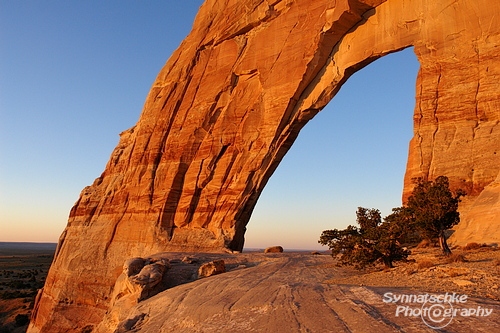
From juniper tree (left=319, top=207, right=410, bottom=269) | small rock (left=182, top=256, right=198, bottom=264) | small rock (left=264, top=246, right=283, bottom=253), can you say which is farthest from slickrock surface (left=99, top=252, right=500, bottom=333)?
small rock (left=264, top=246, right=283, bottom=253)

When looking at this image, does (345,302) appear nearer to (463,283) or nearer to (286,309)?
(286,309)

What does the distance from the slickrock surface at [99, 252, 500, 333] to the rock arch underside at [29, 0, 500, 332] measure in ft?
32.6

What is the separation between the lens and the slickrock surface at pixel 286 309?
221 inches

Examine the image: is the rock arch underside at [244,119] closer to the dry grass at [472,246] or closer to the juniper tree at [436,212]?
the dry grass at [472,246]

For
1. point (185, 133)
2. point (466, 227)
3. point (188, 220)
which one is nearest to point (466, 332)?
point (466, 227)

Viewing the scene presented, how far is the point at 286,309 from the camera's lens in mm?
6684

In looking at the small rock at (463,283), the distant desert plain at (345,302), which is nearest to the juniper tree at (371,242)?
the distant desert plain at (345,302)

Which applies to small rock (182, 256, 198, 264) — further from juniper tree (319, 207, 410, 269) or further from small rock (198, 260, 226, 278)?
juniper tree (319, 207, 410, 269)

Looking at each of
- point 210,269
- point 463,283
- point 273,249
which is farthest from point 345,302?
point 273,249

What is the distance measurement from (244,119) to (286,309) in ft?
Answer: 58.1

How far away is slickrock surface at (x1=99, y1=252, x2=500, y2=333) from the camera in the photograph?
561cm

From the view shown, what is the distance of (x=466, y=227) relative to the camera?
14422 millimetres

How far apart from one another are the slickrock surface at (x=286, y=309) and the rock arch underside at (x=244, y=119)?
32.6ft

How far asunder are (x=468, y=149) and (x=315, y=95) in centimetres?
800
